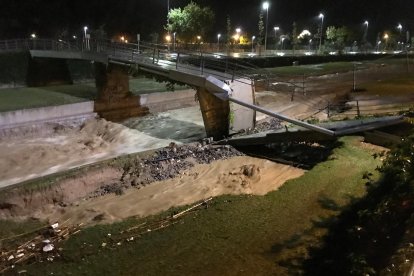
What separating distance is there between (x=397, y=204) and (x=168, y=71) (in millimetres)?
14996

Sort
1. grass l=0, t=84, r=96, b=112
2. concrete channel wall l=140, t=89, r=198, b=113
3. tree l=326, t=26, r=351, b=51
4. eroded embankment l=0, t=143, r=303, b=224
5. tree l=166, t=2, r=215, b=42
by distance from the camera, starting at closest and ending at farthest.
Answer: eroded embankment l=0, t=143, r=303, b=224 → grass l=0, t=84, r=96, b=112 → concrete channel wall l=140, t=89, r=198, b=113 → tree l=166, t=2, r=215, b=42 → tree l=326, t=26, r=351, b=51

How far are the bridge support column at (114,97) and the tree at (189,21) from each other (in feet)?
114

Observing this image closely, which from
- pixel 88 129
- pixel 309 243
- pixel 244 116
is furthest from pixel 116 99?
pixel 309 243

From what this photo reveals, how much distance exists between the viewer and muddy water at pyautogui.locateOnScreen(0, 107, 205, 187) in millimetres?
19000

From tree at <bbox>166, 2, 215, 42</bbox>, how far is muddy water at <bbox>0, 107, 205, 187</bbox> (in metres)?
→ 37.4

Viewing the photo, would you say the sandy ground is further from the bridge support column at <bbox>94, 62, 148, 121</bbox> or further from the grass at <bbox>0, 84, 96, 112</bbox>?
the bridge support column at <bbox>94, 62, 148, 121</bbox>

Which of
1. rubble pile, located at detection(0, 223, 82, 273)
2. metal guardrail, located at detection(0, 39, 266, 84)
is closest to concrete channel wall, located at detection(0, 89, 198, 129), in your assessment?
metal guardrail, located at detection(0, 39, 266, 84)

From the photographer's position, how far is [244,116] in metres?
20.6

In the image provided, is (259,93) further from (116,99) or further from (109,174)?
(109,174)

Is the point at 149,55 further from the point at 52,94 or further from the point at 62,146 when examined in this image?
the point at 52,94

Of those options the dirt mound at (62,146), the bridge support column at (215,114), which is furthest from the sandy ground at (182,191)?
the dirt mound at (62,146)

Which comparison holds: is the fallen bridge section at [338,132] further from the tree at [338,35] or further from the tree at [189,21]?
the tree at [338,35]

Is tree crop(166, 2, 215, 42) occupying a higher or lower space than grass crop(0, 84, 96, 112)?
higher

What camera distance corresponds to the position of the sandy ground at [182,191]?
13.1m
